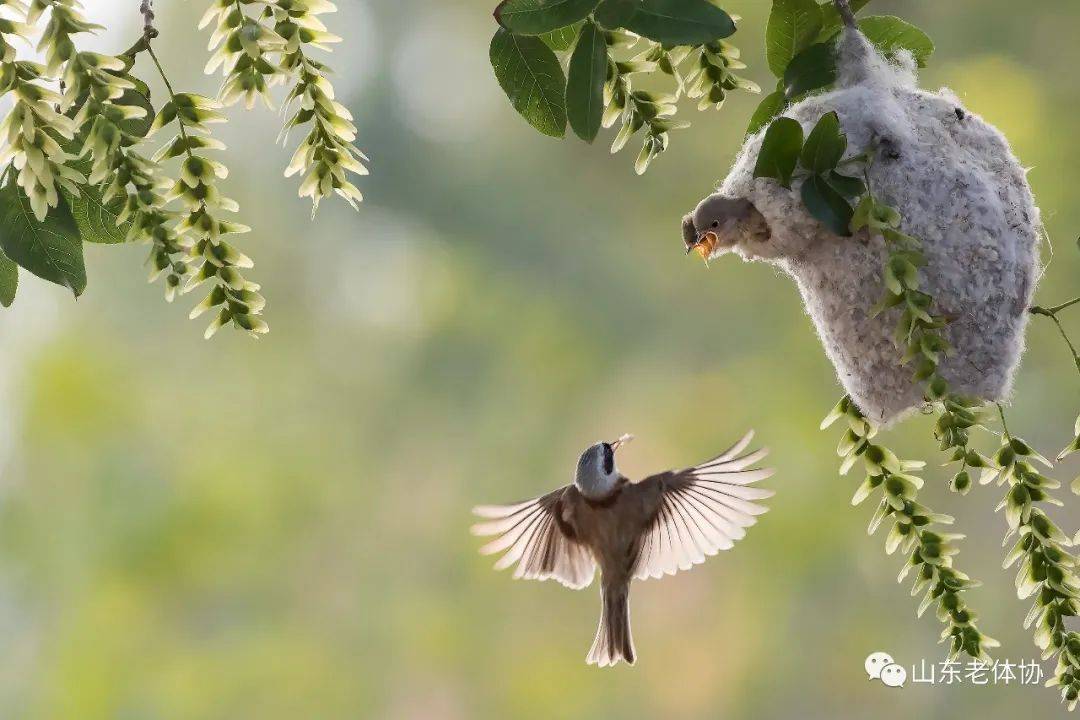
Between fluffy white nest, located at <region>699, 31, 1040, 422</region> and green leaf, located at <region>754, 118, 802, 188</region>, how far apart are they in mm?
56

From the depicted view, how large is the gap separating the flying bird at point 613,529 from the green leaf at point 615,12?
0.51 m

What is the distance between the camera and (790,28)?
0.88 meters

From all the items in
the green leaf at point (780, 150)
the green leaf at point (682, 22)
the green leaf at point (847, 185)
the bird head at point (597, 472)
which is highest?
the green leaf at point (682, 22)

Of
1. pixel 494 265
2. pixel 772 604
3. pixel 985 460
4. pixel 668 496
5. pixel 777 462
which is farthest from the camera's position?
pixel 494 265

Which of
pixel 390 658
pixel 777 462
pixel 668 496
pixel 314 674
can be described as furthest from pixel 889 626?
pixel 668 496

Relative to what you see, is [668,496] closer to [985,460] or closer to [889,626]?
[985,460]

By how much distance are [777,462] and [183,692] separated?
2221mm

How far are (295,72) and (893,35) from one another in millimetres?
554

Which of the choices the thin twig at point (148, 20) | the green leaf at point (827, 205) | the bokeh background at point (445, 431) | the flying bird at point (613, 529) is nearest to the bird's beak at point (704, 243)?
the green leaf at point (827, 205)

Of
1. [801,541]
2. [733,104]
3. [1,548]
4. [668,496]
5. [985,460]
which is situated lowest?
[985,460]

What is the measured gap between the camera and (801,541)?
11.7 feet

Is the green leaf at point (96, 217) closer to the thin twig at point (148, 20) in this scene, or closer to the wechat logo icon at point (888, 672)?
the thin twig at point (148, 20)

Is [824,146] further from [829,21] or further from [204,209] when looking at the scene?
[204,209]

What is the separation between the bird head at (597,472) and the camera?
46.4 inches
